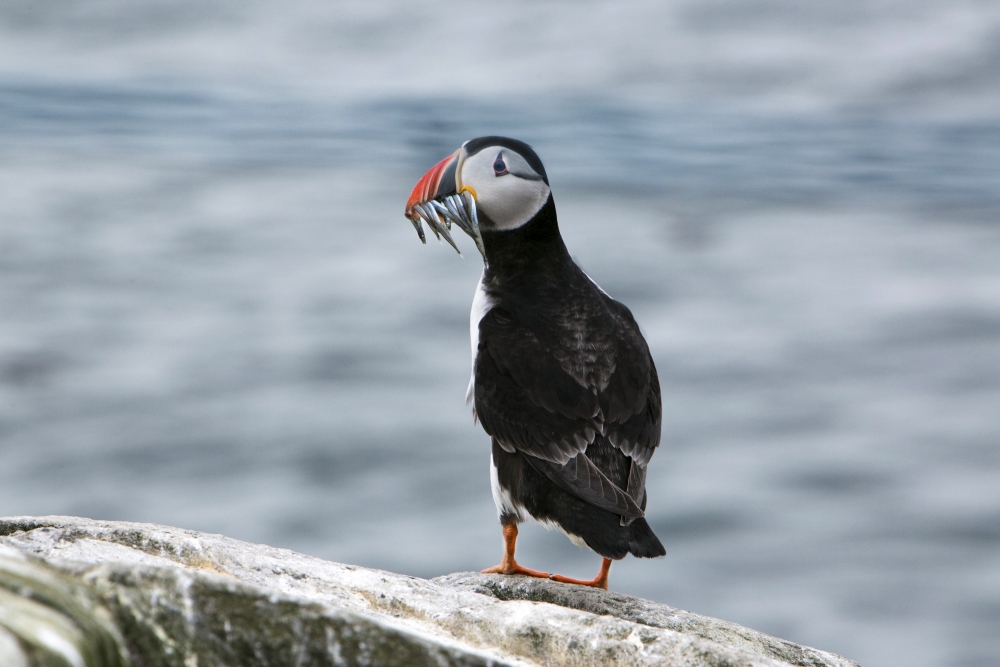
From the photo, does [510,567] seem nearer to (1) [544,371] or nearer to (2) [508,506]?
(2) [508,506]

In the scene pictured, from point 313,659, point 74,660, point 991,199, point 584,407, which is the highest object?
point 991,199

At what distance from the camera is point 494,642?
2.91m

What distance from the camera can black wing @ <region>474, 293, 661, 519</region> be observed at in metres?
4.21

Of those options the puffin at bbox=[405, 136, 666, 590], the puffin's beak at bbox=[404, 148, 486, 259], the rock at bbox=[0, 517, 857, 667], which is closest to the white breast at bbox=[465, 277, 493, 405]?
the puffin at bbox=[405, 136, 666, 590]

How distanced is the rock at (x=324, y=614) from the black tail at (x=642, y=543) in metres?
0.19

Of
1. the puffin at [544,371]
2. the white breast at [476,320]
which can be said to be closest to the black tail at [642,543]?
the puffin at [544,371]

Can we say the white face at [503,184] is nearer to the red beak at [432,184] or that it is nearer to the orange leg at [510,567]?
the red beak at [432,184]

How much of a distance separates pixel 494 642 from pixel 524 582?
1.35 m

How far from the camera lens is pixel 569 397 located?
170 inches

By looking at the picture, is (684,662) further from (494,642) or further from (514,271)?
(514,271)

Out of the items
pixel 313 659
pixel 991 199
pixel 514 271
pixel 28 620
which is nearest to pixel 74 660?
pixel 28 620

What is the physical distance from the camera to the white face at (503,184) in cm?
468

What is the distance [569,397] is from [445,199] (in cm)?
111

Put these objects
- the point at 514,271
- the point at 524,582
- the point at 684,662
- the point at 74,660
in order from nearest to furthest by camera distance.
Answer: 1. the point at 74,660
2. the point at 684,662
3. the point at 524,582
4. the point at 514,271
